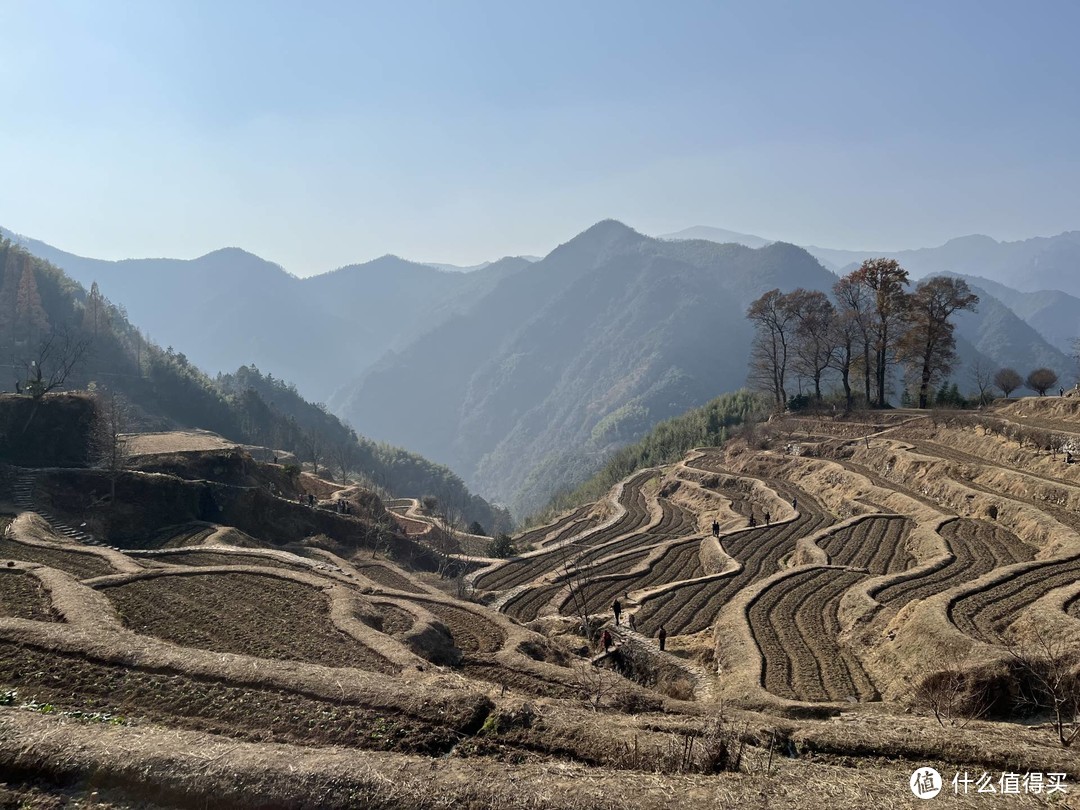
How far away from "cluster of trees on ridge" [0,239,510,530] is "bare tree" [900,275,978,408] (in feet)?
255

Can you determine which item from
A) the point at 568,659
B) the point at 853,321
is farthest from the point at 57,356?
the point at 853,321

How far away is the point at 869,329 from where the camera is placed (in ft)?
231

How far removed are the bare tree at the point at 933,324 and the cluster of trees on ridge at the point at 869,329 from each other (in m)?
0.09

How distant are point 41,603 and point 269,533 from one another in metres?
26.6

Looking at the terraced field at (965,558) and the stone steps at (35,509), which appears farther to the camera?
the stone steps at (35,509)

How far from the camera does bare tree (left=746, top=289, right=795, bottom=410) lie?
8006 centimetres

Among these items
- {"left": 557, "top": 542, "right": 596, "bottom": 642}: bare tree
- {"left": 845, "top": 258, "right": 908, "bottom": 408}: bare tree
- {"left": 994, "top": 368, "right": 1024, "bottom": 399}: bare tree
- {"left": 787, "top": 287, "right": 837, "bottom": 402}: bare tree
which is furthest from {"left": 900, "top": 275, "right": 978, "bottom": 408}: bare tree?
{"left": 557, "top": 542, "right": 596, "bottom": 642}: bare tree

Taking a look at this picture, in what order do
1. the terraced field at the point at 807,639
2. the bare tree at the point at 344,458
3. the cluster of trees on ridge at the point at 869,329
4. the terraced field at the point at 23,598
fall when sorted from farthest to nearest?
1. the bare tree at the point at 344,458
2. the cluster of trees on ridge at the point at 869,329
3. the terraced field at the point at 807,639
4. the terraced field at the point at 23,598

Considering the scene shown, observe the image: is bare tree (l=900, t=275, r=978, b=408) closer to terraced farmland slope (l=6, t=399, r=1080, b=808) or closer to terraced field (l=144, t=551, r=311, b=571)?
terraced farmland slope (l=6, t=399, r=1080, b=808)

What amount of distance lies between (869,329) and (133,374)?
142 metres

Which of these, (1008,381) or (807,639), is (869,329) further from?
(807,639)

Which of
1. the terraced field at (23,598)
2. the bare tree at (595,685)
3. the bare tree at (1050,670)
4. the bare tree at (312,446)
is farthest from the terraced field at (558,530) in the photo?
the bare tree at (312,446)

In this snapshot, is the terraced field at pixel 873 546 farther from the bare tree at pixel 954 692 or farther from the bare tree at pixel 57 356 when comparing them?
the bare tree at pixel 57 356

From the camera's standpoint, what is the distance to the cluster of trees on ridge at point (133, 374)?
379 ft
